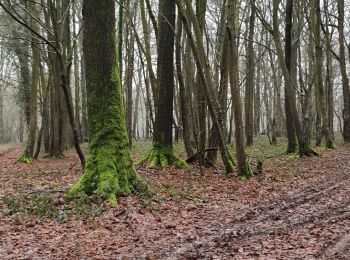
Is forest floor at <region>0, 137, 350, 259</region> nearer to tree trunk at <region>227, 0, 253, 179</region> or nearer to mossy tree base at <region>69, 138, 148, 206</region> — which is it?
mossy tree base at <region>69, 138, 148, 206</region>

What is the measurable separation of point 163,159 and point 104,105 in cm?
484

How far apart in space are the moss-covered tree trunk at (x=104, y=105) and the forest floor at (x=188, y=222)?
645 mm

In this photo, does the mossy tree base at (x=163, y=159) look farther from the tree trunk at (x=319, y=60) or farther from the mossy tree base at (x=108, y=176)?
the tree trunk at (x=319, y=60)

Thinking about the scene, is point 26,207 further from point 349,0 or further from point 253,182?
point 349,0

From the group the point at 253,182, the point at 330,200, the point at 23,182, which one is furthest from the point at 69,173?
the point at 330,200

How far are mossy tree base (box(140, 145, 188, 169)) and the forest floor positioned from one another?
2.15 m

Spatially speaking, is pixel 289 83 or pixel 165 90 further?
pixel 289 83

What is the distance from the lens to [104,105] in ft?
26.5

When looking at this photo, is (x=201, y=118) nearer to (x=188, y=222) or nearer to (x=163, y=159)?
(x=163, y=159)

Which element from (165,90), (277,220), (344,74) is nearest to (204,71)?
(165,90)

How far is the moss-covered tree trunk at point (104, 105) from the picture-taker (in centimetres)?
794

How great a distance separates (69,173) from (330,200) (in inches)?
305

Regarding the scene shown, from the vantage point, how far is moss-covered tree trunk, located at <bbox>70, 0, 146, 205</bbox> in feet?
26.0

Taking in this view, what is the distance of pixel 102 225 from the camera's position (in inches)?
249
